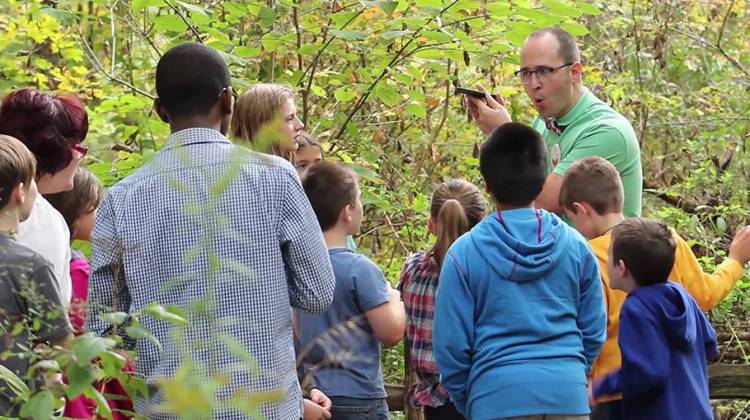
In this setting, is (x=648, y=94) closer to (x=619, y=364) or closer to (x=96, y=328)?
(x=619, y=364)

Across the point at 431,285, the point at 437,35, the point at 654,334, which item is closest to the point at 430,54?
the point at 437,35

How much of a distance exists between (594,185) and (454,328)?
3.15 feet

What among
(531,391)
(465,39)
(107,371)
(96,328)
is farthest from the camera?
(465,39)

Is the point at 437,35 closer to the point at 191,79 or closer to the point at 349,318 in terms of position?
the point at 349,318

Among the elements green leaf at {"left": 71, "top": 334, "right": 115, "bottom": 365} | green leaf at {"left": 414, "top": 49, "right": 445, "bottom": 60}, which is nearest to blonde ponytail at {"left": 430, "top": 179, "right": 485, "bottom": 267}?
green leaf at {"left": 414, "top": 49, "right": 445, "bottom": 60}

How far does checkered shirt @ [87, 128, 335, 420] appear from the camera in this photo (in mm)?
3092

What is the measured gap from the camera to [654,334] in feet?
13.4

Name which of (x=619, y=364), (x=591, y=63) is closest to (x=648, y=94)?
(x=591, y=63)

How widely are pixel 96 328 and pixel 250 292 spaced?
1.39 feet

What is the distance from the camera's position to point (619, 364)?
4.32 metres

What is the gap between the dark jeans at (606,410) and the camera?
169 inches

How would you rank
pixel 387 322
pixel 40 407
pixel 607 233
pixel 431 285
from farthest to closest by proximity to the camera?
pixel 431 285, pixel 607 233, pixel 387 322, pixel 40 407

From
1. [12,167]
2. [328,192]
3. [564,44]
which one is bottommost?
[328,192]

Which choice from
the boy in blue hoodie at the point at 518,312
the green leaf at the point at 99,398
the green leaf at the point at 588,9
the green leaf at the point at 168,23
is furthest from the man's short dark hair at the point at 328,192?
the green leaf at the point at 99,398
